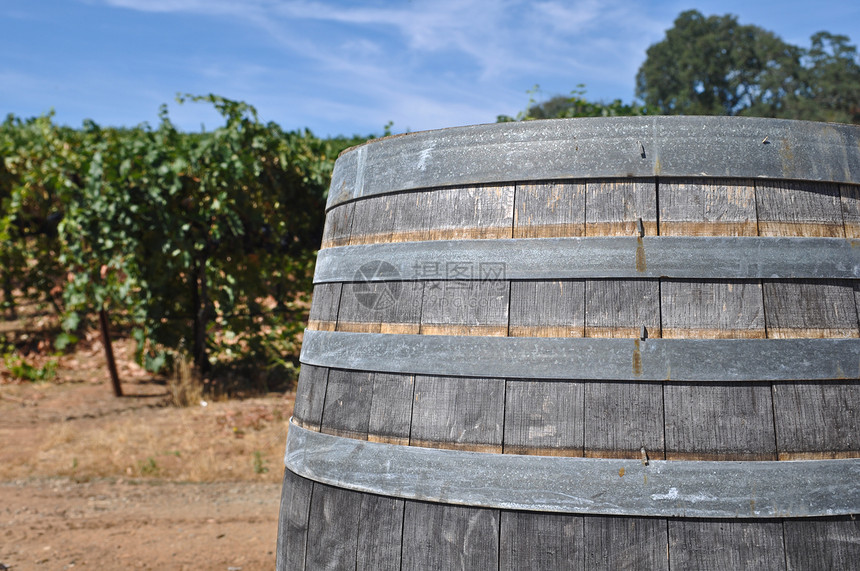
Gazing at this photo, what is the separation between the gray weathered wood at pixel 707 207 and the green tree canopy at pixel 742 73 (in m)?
37.8

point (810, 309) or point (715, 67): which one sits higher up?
point (715, 67)

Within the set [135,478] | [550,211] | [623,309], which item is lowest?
[135,478]

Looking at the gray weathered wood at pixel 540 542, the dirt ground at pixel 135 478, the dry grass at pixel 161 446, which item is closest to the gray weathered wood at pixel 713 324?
the gray weathered wood at pixel 540 542

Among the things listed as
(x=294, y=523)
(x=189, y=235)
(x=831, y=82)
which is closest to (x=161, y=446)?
(x=189, y=235)

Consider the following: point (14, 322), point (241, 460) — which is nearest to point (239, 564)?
point (241, 460)

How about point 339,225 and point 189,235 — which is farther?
point 189,235

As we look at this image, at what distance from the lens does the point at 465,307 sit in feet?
4.72

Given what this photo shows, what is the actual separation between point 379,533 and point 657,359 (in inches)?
27.4

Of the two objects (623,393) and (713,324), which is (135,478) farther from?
(713,324)

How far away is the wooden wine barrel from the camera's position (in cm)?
128

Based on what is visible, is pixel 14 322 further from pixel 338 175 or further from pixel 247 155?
pixel 338 175

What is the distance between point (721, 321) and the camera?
1.32m

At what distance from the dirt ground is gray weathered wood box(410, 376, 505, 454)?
223cm

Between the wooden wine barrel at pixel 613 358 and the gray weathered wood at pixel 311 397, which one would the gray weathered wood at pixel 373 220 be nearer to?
the wooden wine barrel at pixel 613 358
